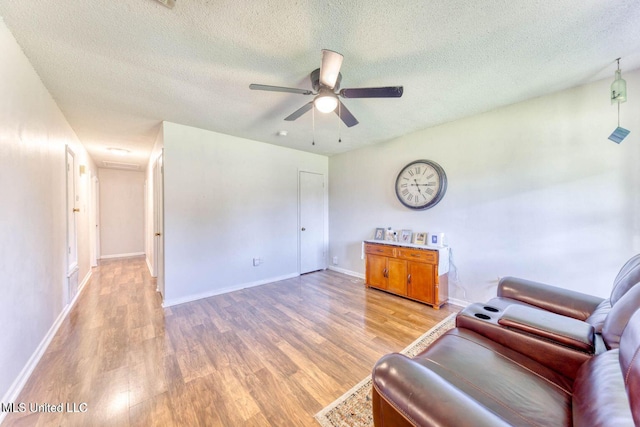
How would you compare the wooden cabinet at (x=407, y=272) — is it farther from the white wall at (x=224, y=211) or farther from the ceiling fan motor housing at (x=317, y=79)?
the ceiling fan motor housing at (x=317, y=79)

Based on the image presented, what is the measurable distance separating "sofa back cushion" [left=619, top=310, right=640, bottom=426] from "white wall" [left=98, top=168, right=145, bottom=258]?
8.43m

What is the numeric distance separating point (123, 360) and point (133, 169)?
6170 mm

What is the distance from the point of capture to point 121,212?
21.0ft

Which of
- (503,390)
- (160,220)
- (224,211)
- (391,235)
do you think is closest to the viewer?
(503,390)

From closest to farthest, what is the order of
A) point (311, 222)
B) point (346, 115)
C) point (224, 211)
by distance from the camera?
point (346, 115), point (224, 211), point (311, 222)

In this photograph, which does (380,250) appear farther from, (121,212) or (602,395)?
(121,212)

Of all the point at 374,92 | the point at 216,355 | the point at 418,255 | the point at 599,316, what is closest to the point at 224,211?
the point at 216,355

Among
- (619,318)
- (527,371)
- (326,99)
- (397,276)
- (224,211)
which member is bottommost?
(397,276)

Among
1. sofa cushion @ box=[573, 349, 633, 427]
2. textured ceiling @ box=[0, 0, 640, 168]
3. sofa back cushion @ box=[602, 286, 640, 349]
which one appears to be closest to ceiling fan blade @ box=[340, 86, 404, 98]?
textured ceiling @ box=[0, 0, 640, 168]

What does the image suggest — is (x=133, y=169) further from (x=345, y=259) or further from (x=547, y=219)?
(x=547, y=219)

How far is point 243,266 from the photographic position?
3793 millimetres

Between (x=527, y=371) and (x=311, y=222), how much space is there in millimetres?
3828

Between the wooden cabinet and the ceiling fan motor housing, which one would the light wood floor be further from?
the ceiling fan motor housing

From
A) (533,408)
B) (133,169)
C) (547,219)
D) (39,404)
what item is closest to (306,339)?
(533,408)
